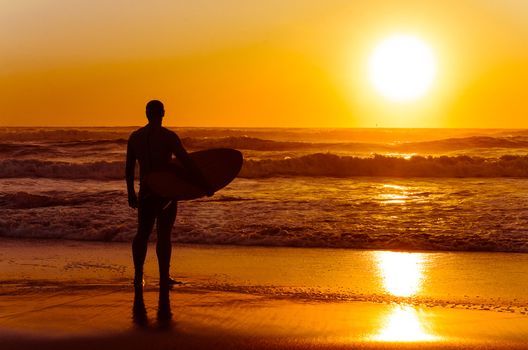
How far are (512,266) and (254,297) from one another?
3.58 m

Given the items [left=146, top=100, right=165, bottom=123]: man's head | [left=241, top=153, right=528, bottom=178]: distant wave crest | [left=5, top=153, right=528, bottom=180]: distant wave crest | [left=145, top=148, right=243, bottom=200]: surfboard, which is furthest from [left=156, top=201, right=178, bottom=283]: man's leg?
[left=5, top=153, right=528, bottom=180]: distant wave crest

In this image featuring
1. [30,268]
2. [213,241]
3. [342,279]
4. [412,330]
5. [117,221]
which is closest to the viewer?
[412,330]

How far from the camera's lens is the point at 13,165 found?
88.4 feet

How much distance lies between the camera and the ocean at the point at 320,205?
36.9ft

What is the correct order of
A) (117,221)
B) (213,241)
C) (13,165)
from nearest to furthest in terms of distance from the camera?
(213,241) < (117,221) < (13,165)

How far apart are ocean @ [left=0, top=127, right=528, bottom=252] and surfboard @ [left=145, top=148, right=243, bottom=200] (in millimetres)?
3925

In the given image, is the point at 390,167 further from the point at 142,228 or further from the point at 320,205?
the point at 142,228

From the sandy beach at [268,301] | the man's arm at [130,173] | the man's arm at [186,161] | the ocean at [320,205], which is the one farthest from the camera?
the ocean at [320,205]

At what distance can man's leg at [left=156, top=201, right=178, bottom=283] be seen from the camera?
21.8ft

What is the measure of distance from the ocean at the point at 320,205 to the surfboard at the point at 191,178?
393cm

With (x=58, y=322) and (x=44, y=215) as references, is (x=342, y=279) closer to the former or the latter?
(x=58, y=322)

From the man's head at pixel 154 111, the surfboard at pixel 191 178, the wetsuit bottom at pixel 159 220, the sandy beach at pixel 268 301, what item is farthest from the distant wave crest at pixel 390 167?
the man's head at pixel 154 111

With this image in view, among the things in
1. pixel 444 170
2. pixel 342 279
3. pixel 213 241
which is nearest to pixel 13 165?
pixel 444 170

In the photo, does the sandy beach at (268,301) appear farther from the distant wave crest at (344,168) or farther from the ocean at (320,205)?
the distant wave crest at (344,168)
